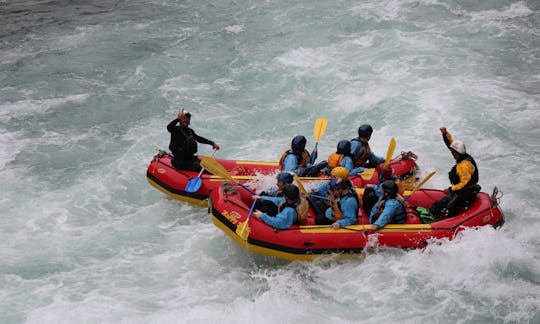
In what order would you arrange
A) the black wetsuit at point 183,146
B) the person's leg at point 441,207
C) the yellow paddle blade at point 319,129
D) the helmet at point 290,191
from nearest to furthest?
the helmet at point 290,191 → the person's leg at point 441,207 → the black wetsuit at point 183,146 → the yellow paddle blade at point 319,129

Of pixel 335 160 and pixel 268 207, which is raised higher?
pixel 335 160

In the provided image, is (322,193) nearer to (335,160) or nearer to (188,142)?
(335,160)

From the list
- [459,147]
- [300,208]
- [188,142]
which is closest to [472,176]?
[459,147]

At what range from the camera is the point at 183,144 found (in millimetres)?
8359

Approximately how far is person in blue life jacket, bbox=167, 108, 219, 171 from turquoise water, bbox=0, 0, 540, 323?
2.52ft

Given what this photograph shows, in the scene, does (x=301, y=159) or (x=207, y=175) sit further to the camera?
(x=207, y=175)

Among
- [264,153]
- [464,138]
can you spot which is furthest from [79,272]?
[464,138]

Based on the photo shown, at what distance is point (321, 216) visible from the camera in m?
7.13

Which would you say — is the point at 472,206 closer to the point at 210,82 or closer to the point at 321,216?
the point at 321,216

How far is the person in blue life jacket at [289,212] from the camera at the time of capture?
676cm

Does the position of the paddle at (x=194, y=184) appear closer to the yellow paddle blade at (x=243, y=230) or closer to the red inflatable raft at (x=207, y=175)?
the red inflatable raft at (x=207, y=175)

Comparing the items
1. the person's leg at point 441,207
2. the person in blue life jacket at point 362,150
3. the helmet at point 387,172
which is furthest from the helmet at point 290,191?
the person's leg at point 441,207

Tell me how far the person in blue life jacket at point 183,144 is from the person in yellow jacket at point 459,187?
11.2ft

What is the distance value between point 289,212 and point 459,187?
2.14 meters
